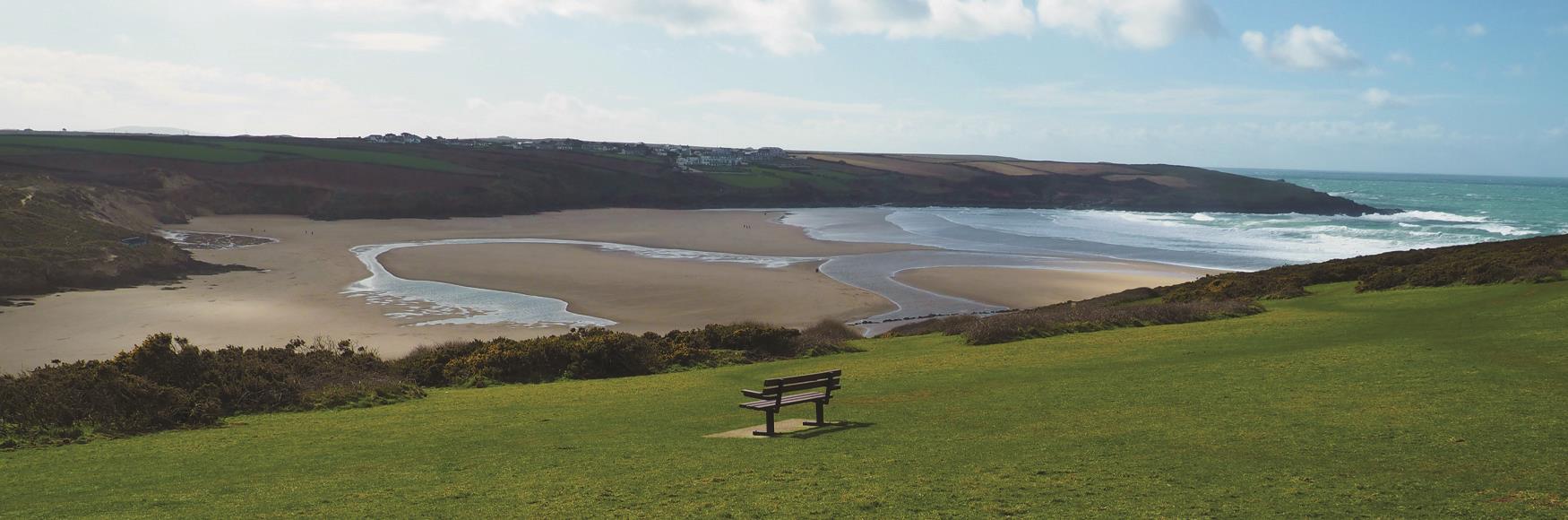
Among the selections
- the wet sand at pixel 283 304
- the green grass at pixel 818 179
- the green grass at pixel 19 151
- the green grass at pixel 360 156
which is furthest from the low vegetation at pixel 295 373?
the green grass at pixel 818 179

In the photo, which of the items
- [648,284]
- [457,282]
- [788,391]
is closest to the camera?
[788,391]

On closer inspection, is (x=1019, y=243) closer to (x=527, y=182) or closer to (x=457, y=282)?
(x=457, y=282)

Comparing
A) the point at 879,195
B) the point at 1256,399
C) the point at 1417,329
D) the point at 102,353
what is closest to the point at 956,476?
the point at 1256,399

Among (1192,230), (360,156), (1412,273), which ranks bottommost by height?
(1192,230)

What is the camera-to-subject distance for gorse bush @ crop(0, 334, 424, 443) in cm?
1439

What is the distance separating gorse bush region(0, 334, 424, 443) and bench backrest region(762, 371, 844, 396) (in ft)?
26.5

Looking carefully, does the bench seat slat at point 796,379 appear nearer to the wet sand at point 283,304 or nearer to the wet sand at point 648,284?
the wet sand at point 283,304

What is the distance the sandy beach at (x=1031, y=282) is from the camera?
43.7m

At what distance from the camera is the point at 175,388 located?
51.0 feet

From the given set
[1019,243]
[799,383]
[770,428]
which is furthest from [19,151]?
[770,428]

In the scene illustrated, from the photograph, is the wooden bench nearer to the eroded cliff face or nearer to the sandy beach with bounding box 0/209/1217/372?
the sandy beach with bounding box 0/209/1217/372

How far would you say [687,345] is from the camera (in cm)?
2361

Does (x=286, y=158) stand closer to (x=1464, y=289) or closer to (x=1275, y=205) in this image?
(x=1464, y=289)

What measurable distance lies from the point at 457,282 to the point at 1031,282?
87.0 ft
